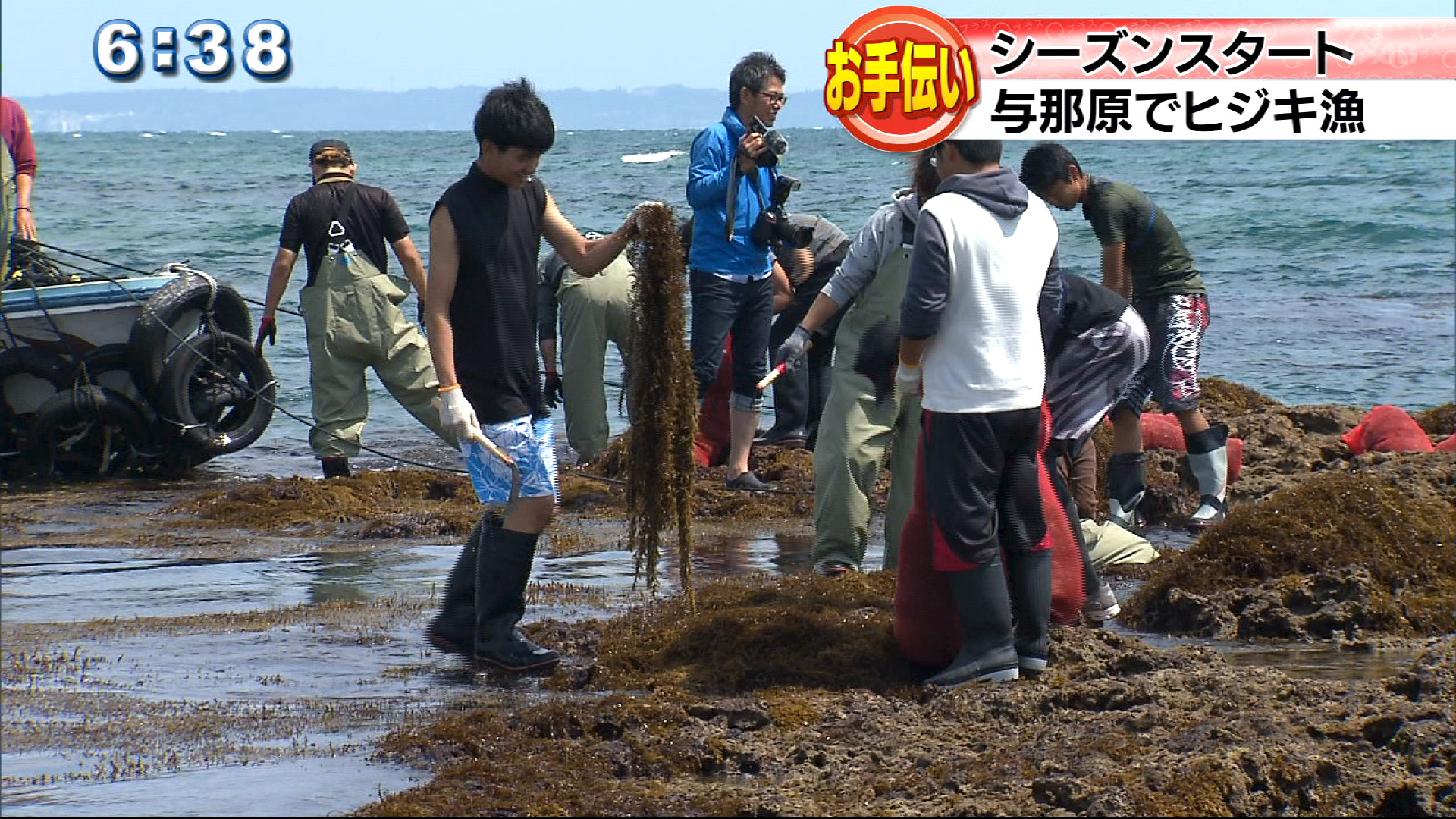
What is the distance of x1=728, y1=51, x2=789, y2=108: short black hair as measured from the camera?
9.05 metres

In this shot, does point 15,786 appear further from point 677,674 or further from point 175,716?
point 677,674

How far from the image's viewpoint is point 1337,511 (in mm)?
6645

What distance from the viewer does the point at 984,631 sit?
215 inches

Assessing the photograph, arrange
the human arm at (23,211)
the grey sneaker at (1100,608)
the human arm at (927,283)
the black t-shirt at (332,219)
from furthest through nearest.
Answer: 1. the human arm at (23,211)
2. the black t-shirt at (332,219)
3. the grey sneaker at (1100,608)
4. the human arm at (927,283)

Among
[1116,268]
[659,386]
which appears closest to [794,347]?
[659,386]

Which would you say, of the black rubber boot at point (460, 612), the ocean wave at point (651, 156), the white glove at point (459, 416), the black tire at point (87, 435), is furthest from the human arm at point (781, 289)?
the ocean wave at point (651, 156)

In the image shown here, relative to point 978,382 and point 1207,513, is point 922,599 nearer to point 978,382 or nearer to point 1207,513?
point 978,382

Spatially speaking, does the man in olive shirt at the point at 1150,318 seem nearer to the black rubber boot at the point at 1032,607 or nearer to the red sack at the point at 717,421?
the red sack at the point at 717,421

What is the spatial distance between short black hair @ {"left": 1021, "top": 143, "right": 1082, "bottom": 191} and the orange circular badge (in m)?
2.81

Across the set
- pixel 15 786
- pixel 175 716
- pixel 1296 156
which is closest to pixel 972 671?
pixel 175 716

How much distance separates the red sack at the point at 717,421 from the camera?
10.2 m

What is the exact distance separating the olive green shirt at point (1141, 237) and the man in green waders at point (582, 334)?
9.37ft

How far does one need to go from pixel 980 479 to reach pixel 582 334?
506 cm

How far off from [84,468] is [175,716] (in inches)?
217
